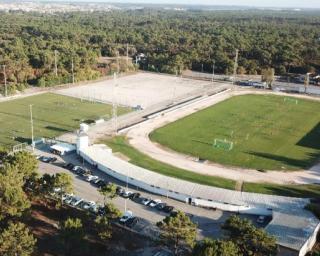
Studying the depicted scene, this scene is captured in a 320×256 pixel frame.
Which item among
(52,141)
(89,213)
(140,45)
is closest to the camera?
(89,213)

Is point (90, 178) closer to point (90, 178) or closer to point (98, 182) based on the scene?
point (90, 178)

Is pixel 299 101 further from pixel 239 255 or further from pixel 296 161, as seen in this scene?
pixel 239 255

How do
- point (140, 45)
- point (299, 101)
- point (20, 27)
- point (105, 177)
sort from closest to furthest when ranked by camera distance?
point (105, 177), point (299, 101), point (140, 45), point (20, 27)

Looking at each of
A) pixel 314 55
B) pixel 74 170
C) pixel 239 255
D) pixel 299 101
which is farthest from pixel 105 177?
pixel 314 55

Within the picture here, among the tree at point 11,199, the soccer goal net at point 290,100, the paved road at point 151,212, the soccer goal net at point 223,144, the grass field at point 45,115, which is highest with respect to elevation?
the tree at point 11,199

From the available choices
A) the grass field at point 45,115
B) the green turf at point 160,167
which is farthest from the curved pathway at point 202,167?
the grass field at point 45,115

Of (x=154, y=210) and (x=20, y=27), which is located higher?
(x=20, y=27)

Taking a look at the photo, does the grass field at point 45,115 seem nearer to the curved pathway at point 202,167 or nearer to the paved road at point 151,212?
the curved pathway at point 202,167
